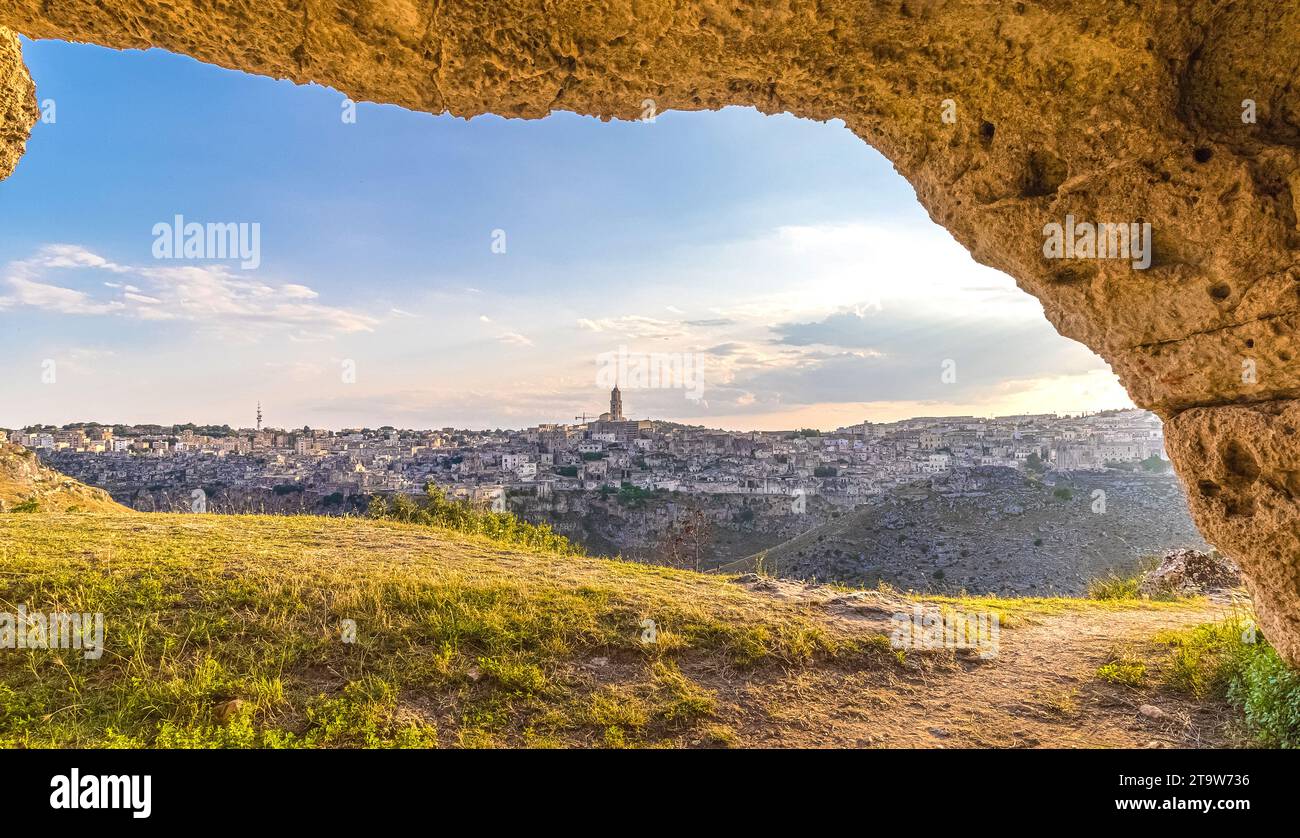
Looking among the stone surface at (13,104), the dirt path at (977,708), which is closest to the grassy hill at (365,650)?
the dirt path at (977,708)

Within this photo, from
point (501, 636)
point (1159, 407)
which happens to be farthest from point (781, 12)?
point (501, 636)

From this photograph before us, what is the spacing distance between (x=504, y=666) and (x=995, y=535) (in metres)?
38.0

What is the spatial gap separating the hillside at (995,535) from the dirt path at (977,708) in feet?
72.9

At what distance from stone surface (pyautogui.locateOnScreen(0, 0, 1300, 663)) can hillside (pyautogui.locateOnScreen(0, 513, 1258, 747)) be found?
2.42m

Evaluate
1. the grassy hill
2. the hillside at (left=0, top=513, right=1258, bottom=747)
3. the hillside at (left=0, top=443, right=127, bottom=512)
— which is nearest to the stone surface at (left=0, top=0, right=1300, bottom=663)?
the hillside at (left=0, top=513, right=1258, bottom=747)

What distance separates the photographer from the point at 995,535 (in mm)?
35219

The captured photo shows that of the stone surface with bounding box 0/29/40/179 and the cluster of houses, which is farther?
the cluster of houses

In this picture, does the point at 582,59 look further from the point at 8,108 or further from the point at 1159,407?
the point at 8,108

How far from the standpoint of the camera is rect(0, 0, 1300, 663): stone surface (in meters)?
3.49

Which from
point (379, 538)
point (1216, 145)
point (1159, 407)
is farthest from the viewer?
point (379, 538)

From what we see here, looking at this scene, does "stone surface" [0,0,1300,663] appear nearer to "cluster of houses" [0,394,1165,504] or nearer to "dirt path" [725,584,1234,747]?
A: "dirt path" [725,584,1234,747]

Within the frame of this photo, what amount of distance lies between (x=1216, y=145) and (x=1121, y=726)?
447 cm

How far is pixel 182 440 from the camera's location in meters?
49.6

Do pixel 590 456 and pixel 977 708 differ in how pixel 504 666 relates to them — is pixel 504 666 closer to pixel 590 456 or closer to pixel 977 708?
pixel 977 708
